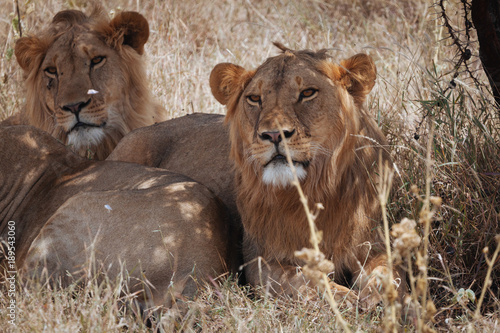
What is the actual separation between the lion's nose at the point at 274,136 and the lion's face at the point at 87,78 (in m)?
1.87

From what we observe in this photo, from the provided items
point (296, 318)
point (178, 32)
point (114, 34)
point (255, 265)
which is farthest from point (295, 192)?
point (178, 32)

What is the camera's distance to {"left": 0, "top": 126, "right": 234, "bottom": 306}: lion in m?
3.37

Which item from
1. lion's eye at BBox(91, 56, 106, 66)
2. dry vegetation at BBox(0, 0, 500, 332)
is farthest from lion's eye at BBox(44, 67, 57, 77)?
dry vegetation at BBox(0, 0, 500, 332)

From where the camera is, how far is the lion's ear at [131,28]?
16.5ft

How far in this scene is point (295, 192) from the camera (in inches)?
141

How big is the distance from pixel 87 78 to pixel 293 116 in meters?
2.04

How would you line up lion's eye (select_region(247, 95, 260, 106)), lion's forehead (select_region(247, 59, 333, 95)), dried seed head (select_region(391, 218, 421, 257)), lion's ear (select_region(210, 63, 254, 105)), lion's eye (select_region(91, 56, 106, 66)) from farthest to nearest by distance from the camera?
lion's eye (select_region(91, 56, 106, 66)) → lion's ear (select_region(210, 63, 254, 105)) → lion's eye (select_region(247, 95, 260, 106)) → lion's forehead (select_region(247, 59, 333, 95)) → dried seed head (select_region(391, 218, 421, 257))

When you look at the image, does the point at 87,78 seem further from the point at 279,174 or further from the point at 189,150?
the point at 279,174

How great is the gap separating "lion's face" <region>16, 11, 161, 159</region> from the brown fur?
58.4 inches

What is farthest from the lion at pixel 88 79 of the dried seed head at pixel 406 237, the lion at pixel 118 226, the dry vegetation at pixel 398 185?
the dried seed head at pixel 406 237

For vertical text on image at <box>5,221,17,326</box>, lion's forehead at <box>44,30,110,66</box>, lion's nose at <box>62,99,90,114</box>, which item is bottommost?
vertical text on image at <box>5,221,17,326</box>

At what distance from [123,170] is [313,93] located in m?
1.40

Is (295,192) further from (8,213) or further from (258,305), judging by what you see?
(8,213)

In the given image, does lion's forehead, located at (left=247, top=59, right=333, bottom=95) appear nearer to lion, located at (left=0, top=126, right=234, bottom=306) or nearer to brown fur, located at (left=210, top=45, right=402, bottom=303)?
brown fur, located at (left=210, top=45, right=402, bottom=303)
